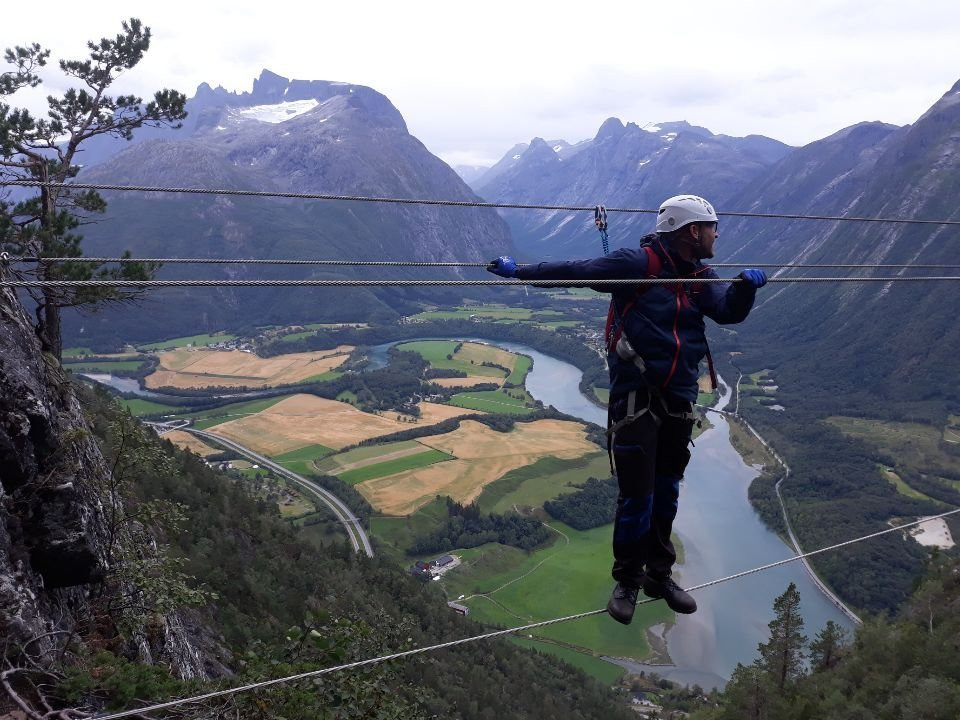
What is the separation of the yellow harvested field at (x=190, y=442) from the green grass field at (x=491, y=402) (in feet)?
101

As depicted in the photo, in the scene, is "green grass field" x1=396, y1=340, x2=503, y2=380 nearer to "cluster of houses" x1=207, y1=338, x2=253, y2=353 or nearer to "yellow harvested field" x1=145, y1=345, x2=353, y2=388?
"yellow harvested field" x1=145, y1=345, x2=353, y2=388

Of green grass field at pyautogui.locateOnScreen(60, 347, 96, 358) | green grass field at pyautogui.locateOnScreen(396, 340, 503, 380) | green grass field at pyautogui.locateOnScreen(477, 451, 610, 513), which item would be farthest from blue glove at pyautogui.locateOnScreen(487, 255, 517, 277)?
green grass field at pyautogui.locateOnScreen(60, 347, 96, 358)

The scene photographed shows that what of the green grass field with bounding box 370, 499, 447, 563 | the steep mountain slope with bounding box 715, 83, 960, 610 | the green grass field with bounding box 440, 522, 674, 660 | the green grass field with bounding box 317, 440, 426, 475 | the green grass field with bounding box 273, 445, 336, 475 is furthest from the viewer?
the green grass field with bounding box 317, 440, 426, 475

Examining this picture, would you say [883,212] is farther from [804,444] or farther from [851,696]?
[851,696]

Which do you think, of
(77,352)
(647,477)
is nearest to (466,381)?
(77,352)

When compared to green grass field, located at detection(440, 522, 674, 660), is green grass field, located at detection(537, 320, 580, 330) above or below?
above

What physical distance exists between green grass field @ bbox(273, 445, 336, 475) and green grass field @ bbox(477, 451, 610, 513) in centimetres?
1620

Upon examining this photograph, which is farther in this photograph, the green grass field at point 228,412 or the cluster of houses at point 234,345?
the cluster of houses at point 234,345

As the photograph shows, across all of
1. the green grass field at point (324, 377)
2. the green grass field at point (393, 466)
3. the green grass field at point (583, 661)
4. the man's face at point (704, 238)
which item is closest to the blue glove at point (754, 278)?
the man's face at point (704, 238)

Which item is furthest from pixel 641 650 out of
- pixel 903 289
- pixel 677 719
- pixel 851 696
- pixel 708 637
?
pixel 903 289

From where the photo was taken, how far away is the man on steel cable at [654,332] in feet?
15.6

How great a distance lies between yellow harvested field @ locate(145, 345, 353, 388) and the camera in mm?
88281

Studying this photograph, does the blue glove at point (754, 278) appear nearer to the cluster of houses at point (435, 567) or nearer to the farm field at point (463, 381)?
the cluster of houses at point (435, 567)

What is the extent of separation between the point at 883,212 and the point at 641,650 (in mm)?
139835
